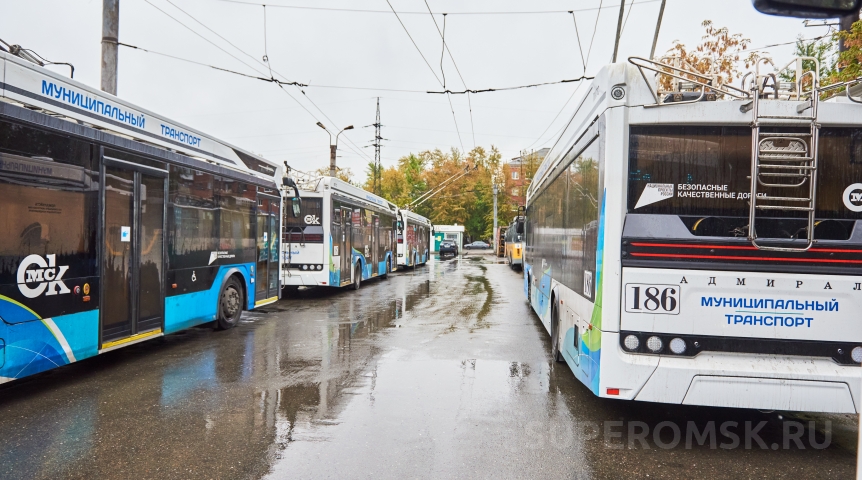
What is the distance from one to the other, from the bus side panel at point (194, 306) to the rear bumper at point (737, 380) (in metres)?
6.28

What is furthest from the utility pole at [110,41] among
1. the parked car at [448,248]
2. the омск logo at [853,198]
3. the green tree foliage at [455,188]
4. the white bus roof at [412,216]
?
the green tree foliage at [455,188]

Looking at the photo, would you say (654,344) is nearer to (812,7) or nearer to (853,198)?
(853,198)

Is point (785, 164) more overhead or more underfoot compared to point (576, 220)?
more overhead

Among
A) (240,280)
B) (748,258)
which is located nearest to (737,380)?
(748,258)

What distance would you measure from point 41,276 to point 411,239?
26647 mm

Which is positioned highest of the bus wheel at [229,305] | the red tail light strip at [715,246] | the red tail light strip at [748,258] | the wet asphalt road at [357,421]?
the red tail light strip at [715,246]

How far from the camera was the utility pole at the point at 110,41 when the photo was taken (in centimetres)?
1074

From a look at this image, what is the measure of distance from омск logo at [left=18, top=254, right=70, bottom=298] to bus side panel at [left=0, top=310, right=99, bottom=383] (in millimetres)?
300

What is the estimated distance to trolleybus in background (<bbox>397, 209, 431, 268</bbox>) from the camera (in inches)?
1149

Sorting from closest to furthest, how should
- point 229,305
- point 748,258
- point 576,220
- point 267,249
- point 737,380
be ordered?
point 737,380 → point 748,258 → point 576,220 → point 229,305 → point 267,249

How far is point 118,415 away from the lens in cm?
538

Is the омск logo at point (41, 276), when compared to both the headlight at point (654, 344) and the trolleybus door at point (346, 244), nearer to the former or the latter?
the headlight at point (654, 344)

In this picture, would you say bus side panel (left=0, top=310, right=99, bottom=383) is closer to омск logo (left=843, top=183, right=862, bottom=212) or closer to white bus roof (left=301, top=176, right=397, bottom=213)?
омск logo (left=843, top=183, right=862, bottom=212)

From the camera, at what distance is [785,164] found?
4473mm
